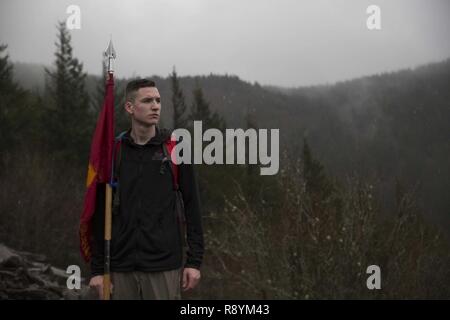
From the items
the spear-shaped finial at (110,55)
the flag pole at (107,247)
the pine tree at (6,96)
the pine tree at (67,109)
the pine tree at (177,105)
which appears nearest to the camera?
the flag pole at (107,247)

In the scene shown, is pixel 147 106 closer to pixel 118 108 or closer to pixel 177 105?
pixel 118 108

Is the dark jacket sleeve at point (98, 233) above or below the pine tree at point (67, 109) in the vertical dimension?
below

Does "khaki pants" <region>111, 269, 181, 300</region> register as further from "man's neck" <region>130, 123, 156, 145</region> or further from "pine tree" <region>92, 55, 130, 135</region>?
"pine tree" <region>92, 55, 130, 135</region>

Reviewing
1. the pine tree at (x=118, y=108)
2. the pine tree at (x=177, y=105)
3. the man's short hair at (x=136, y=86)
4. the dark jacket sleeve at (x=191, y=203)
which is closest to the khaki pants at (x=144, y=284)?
the dark jacket sleeve at (x=191, y=203)

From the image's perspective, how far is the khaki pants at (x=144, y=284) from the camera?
261cm

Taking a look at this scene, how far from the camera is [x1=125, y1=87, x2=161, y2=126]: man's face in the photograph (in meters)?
2.62

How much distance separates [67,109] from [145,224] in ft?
85.0

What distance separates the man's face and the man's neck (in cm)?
4

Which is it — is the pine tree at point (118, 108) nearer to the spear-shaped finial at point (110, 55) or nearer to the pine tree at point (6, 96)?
the pine tree at point (6, 96)

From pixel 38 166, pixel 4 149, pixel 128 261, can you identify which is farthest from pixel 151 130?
pixel 4 149

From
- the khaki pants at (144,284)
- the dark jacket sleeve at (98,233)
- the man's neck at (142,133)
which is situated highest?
the man's neck at (142,133)

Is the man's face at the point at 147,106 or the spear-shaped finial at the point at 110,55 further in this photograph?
the spear-shaped finial at the point at 110,55

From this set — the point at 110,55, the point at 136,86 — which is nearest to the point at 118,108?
the point at 110,55

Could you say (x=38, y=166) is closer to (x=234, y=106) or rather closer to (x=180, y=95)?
Result: (x=180, y=95)
